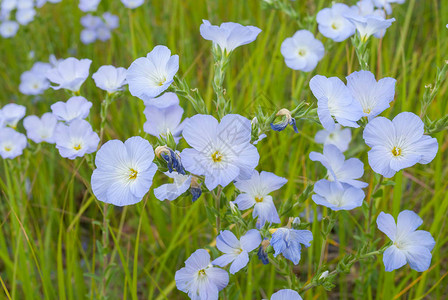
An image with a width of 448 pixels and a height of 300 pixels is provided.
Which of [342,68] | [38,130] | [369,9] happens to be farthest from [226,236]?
[342,68]

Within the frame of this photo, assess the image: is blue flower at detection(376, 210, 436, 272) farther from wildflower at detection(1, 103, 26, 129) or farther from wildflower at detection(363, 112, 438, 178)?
wildflower at detection(1, 103, 26, 129)

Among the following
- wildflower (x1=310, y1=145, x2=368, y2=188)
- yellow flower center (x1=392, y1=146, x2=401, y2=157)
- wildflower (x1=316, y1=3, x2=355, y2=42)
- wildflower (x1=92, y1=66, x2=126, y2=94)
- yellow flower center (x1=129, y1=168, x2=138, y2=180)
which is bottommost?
wildflower (x1=310, y1=145, x2=368, y2=188)

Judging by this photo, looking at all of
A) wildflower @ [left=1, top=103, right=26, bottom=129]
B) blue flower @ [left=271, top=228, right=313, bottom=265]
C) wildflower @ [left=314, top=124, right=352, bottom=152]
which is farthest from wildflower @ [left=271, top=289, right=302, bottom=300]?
wildflower @ [left=1, top=103, right=26, bottom=129]

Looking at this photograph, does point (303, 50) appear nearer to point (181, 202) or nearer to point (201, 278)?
point (181, 202)

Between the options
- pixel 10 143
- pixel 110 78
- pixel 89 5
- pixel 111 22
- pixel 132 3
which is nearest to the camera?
pixel 110 78

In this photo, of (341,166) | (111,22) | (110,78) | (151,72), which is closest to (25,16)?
(111,22)

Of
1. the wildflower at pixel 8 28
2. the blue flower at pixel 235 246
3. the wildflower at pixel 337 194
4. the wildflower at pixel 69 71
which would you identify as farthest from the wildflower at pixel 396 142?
the wildflower at pixel 8 28
